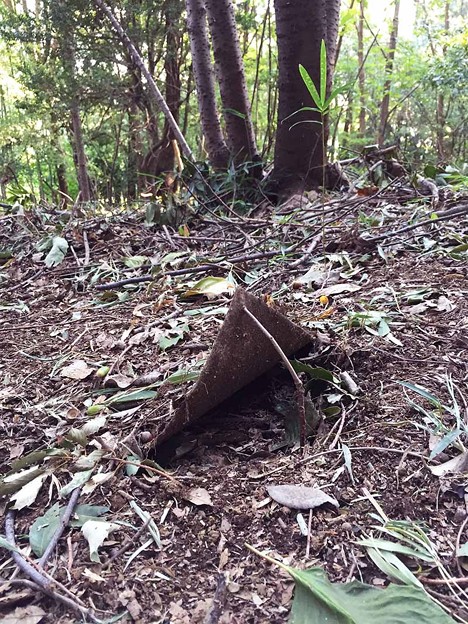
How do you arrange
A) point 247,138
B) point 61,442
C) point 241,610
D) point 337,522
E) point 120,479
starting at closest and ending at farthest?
point 241,610 < point 337,522 < point 120,479 < point 61,442 < point 247,138

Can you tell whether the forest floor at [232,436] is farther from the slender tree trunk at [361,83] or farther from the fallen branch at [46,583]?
the slender tree trunk at [361,83]

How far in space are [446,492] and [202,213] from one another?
2.41m

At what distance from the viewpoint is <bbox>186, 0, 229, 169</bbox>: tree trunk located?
3528 millimetres

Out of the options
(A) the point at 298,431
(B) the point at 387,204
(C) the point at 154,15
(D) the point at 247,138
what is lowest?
(A) the point at 298,431

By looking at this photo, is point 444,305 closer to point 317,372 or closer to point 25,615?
point 317,372

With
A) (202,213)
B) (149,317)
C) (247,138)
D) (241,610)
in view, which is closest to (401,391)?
(241,610)

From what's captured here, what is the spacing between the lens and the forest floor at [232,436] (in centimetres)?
67

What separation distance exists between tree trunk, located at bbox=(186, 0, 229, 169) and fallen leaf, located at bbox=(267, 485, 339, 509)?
3.03 meters

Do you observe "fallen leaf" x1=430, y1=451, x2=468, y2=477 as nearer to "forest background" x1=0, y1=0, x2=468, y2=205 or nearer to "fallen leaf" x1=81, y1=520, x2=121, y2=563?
"fallen leaf" x1=81, y1=520, x2=121, y2=563

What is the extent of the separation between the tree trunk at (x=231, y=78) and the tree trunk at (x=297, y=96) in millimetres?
405

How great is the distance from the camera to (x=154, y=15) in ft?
22.1

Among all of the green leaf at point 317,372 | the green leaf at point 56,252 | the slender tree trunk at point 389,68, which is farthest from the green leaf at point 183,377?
the slender tree trunk at point 389,68

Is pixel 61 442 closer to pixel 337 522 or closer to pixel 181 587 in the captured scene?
pixel 181 587

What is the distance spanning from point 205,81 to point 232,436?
10.5 ft
